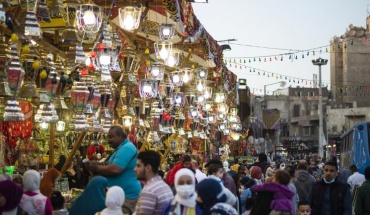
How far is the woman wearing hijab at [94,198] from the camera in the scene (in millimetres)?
7746

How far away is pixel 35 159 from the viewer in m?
14.5

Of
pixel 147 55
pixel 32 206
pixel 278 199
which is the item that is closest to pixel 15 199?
pixel 32 206

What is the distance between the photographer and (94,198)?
25.5ft

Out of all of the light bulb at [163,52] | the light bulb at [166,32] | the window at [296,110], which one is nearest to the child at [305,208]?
the light bulb at [166,32]

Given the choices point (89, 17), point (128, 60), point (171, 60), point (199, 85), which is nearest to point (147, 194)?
point (89, 17)

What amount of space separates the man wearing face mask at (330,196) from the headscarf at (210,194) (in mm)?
3651

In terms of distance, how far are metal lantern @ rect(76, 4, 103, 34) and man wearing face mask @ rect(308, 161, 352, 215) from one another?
12.9 feet

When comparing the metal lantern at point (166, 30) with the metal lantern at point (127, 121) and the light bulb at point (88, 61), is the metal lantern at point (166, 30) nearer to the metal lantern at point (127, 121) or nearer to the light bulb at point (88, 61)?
the metal lantern at point (127, 121)

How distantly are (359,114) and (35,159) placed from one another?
62.5 m

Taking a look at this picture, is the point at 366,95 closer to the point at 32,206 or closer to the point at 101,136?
the point at 101,136

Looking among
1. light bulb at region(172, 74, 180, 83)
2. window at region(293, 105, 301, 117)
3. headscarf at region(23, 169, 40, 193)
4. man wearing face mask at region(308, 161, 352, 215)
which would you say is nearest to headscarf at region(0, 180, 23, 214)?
headscarf at region(23, 169, 40, 193)

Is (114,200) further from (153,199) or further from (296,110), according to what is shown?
(296,110)

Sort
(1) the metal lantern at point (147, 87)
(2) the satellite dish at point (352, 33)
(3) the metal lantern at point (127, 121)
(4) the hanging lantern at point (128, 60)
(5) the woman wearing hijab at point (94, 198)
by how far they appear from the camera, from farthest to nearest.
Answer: (2) the satellite dish at point (352, 33)
(3) the metal lantern at point (127, 121)
(1) the metal lantern at point (147, 87)
(4) the hanging lantern at point (128, 60)
(5) the woman wearing hijab at point (94, 198)

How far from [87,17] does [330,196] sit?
4.29 metres
